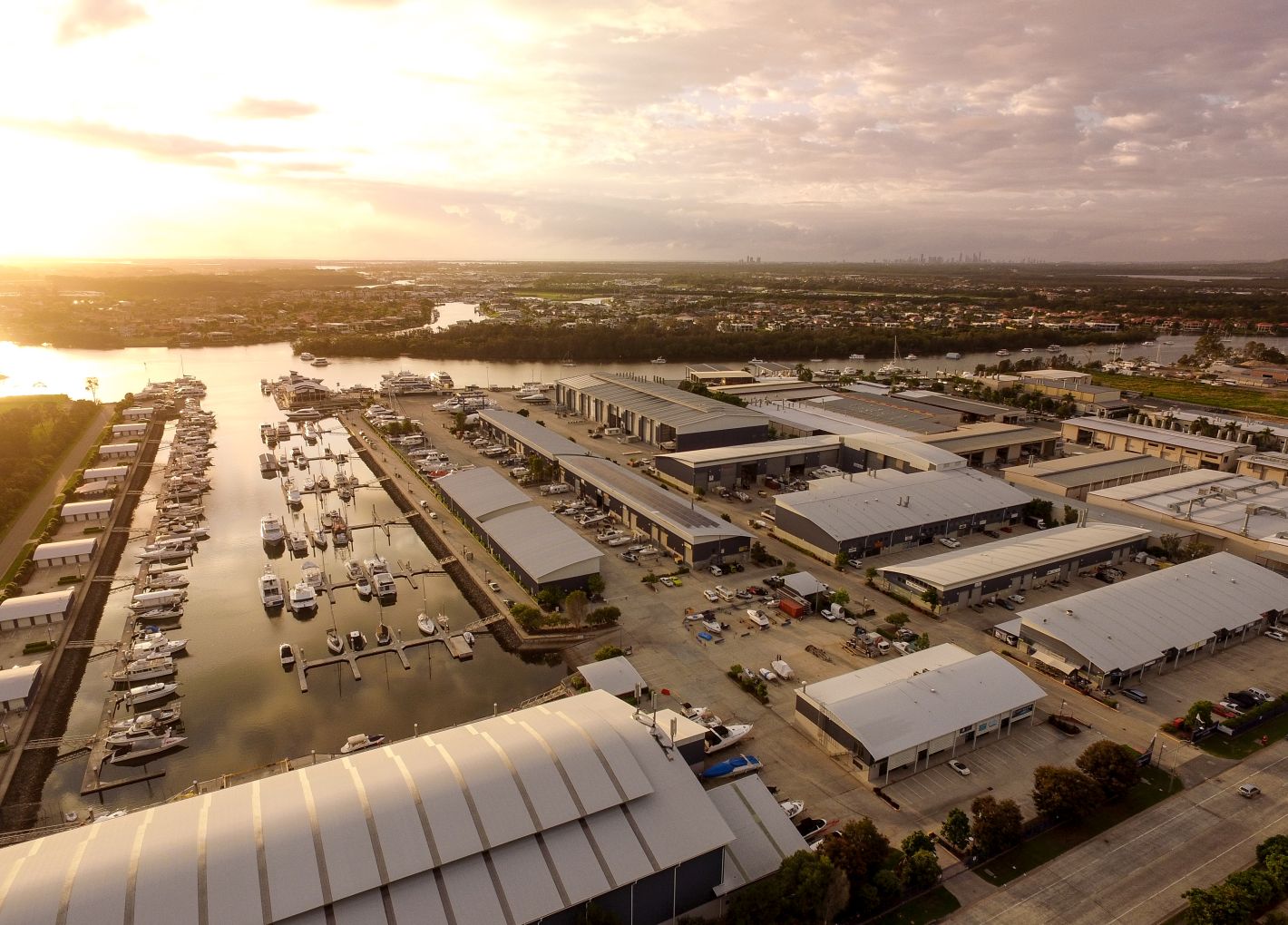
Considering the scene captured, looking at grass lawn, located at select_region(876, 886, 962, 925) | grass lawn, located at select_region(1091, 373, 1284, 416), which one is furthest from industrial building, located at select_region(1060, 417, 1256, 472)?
grass lawn, located at select_region(876, 886, 962, 925)

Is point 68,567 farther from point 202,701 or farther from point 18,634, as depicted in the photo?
point 202,701

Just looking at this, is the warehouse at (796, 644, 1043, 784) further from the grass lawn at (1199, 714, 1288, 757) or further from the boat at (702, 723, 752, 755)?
the grass lawn at (1199, 714, 1288, 757)

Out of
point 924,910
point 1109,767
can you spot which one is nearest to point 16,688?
point 924,910

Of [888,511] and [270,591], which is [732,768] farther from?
[270,591]

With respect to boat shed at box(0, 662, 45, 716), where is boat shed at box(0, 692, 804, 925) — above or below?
above

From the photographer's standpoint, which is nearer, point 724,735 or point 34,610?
point 724,735

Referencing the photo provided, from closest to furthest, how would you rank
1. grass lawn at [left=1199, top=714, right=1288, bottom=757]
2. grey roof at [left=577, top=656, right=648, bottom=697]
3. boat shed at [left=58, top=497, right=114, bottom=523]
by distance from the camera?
1. grass lawn at [left=1199, top=714, right=1288, bottom=757]
2. grey roof at [left=577, top=656, right=648, bottom=697]
3. boat shed at [left=58, top=497, right=114, bottom=523]

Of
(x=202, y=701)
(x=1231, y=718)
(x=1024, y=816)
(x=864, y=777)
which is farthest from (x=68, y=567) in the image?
→ (x=1231, y=718)
